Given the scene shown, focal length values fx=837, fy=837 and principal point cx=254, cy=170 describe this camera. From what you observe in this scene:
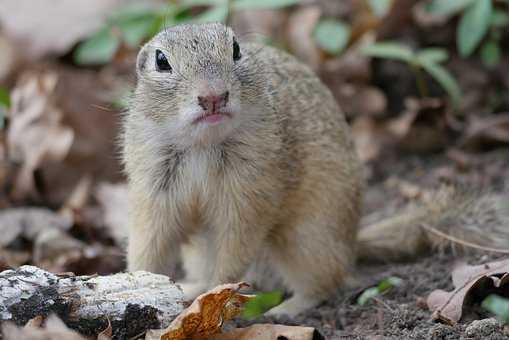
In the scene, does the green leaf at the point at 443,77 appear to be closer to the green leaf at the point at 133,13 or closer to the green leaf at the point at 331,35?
the green leaf at the point at 331,35

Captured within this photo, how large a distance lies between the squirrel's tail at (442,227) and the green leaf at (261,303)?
0.94 meters

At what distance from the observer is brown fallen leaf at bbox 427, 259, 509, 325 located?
A: 4.90 m

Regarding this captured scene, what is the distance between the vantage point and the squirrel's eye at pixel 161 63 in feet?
18.0

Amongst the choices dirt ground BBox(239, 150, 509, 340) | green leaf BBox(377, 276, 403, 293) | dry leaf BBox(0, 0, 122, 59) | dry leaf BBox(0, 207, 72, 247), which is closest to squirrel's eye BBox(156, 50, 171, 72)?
dirt ground BBox(239, 150, 509, 340)

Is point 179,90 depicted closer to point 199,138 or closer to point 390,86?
point 199,138

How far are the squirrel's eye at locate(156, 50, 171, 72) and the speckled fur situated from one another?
54 mm

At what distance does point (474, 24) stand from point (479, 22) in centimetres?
7

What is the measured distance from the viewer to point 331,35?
9.06m

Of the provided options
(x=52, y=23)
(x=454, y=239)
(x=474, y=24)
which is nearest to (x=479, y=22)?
(x=474, y=24)

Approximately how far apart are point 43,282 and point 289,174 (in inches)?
89.1

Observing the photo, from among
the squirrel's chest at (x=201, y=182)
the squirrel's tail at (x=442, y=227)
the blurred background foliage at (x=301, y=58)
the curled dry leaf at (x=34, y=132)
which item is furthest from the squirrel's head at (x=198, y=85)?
the curled dry leaf at (x=34, y=132)

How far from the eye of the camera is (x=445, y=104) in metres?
9.17

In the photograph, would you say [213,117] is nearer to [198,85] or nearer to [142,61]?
[198,85]

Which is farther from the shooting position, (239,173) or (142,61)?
(142,61)
